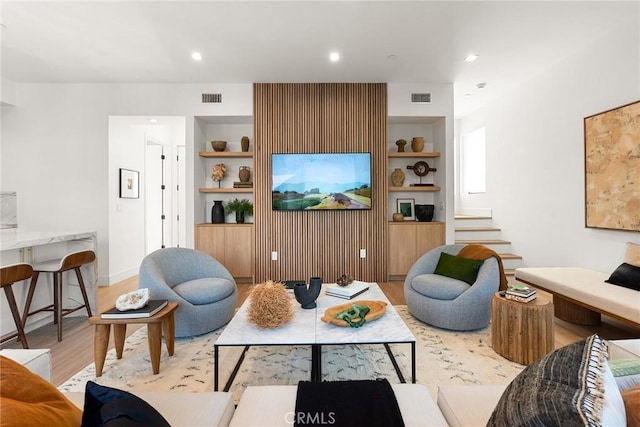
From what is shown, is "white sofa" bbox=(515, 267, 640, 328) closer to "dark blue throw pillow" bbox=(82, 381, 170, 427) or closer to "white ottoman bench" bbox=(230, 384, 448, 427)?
"white ottoman bench" bbox=(230, 384, 448, 427)

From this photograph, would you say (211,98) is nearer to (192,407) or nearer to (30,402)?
(192,407)

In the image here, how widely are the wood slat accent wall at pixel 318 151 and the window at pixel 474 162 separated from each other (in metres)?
2.72

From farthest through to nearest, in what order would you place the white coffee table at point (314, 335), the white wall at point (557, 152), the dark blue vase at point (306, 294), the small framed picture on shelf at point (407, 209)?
the small framed picture on shelf at point (407, 209)
the white wall at point (557, 152)
the dark blue vase at point (306, 294)
the white coffee table at point (314, 335)

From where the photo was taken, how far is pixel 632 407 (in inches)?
29.5

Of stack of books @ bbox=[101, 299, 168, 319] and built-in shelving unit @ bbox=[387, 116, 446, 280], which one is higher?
built-in shelving unit @ bbox=[387, 116, 446, 280]

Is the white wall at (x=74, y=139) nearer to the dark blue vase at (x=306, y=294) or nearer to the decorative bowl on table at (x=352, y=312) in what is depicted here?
the dark blue vase at (x=306, y=294)

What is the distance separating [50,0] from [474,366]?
4.57 metres

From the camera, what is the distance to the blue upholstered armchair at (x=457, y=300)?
276 cm

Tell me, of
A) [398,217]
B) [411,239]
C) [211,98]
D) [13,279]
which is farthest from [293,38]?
[13,279]

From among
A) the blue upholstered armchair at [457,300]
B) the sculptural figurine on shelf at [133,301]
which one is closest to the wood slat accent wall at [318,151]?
the blue upholstered armchair at [457,300]

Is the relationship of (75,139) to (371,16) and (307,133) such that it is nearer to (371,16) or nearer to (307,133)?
(307,133)

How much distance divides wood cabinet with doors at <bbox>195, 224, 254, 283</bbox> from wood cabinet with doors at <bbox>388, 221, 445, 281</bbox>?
7.06 ft

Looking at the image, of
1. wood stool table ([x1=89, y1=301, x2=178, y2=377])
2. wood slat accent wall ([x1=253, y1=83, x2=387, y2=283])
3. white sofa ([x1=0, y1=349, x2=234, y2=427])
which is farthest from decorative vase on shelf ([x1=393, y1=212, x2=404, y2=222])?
white sofa ([x1=0, y1=349, x2=234, y2=427])

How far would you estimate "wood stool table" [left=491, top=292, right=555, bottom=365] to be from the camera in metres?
2.28
